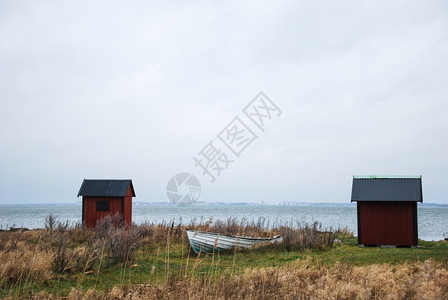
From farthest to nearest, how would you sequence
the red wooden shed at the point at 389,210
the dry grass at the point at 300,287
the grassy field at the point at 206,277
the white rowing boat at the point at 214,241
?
1. the red wooden shed at the point at 389,210
2. the white rowing boat at the point at 214,241
3. the grassy field at the point at 206,277
4. the dry grass at the point at 300,287

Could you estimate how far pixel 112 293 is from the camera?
7.45 metres

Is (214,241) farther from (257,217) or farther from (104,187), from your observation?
(257,217)

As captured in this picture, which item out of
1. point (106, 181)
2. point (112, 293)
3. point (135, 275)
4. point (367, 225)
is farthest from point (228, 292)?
point (106, 181)

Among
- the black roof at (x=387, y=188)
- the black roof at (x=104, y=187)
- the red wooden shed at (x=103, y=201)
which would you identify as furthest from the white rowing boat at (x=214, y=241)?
the black roof at (x=104, y=187)

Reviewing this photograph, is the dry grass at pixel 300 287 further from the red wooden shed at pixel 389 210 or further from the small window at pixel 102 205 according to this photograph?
the small window at pixel 102 205

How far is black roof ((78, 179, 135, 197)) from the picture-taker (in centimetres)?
2320

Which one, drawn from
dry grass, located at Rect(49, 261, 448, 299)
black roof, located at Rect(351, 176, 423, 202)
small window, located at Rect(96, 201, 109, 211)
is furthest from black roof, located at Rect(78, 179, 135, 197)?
dry grass, located at Rect(49, 261, 448, 299)

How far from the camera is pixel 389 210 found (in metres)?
17.9

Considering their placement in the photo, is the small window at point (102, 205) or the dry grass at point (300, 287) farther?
the small window at point (102, 205)

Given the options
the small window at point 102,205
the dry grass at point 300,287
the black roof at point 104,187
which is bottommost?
the dry grass at point 300,287

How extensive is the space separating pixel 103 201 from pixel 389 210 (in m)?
15.2

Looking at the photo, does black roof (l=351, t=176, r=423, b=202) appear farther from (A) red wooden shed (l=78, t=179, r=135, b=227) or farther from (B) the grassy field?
(A) red wooden shed (l=78, t=179, r=135, b=227)

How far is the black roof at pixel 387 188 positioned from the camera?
17.7 m

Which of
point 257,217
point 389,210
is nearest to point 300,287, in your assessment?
point 389,210
